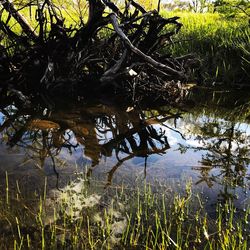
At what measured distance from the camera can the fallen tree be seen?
5781 mm

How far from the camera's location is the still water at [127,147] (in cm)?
356

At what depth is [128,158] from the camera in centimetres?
419

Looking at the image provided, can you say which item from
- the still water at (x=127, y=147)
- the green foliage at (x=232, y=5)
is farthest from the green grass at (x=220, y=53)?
the still water at (x=127, y=147)

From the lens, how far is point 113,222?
2.67m

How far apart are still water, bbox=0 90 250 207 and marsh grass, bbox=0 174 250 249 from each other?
0.24 meters

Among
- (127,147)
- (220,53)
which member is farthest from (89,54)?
(220,53)

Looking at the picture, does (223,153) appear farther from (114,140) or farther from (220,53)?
(220,53)

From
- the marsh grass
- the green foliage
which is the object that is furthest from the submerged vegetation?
the green foliage

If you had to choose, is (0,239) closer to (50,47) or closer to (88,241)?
(88,241)

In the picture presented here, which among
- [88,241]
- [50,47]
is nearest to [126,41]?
[50,47]

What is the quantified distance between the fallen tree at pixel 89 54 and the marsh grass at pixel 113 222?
2909 millimetres

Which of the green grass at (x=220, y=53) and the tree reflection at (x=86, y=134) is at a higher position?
the green grass at (x=220, y=53)

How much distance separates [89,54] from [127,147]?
2.41 metres

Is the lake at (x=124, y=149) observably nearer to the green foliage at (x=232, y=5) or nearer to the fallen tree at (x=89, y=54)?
the fallen tree at (x=89, y=54)
